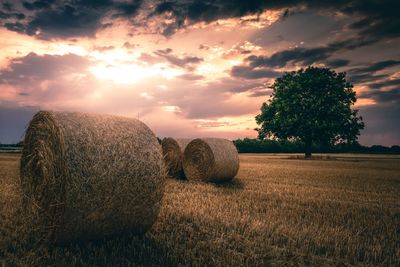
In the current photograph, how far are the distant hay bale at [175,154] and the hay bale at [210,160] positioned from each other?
0.34m

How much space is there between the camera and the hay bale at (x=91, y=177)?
17.0ft

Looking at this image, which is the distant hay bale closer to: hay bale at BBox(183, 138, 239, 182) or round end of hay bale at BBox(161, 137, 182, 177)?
round end of hay bale at BBox(161, 137, 182, 177)

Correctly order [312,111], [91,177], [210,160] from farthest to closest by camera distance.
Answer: [312,111], [210,160], [91,177]

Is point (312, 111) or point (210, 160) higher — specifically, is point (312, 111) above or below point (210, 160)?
above

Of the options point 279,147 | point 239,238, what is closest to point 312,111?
point 279,147

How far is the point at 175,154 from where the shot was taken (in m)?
15.0

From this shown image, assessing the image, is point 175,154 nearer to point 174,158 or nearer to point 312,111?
point 174,158

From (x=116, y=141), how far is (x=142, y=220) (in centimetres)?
137

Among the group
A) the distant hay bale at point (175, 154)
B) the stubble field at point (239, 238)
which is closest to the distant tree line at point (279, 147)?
the distant hay bale at point (175, 154)

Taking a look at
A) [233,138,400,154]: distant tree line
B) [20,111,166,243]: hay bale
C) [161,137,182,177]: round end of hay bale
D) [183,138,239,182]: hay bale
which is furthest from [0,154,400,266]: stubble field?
[233,138,400,154]: distant tree line

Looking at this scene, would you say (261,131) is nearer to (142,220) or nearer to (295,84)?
(295,84)

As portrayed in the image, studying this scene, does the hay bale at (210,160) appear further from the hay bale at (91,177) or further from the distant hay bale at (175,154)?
the hay bale at (91,177)

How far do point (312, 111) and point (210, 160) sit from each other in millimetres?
28952

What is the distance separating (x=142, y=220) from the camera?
230 inches
